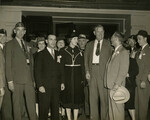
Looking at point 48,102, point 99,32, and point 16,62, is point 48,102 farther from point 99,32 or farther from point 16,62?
point 99,32

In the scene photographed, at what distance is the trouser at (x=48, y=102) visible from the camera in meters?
4.56

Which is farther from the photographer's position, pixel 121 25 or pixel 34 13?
pixel 121 25

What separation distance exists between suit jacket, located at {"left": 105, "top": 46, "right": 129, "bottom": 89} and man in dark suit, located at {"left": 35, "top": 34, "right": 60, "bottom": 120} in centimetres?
94

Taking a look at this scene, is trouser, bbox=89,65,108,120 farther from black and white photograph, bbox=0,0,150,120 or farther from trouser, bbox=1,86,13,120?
trouser, bbox=1,86,13,120

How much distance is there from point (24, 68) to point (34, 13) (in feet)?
11.9

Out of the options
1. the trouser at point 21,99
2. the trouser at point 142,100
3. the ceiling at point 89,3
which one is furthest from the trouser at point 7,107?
the ceiling at point 89,3

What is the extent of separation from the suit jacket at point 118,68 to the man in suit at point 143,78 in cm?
74

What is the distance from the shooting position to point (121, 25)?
866 centimetres

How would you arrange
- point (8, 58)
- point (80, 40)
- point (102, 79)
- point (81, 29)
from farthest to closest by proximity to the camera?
1. point (81, 29)
2. point (80, 40)
3. point (102, 79)
4. point (8, 58)

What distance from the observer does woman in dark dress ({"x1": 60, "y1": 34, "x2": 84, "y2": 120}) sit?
5000mm

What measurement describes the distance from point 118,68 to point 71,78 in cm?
108

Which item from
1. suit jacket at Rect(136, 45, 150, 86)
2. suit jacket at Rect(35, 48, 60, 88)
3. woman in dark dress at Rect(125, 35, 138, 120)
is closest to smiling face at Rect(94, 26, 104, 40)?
woman in dark dress at Rect(125, 35, 138, 120)

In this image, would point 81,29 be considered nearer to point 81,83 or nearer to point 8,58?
point 81,83

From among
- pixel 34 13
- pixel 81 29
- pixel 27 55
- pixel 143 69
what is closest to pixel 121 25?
pixel 81 29
